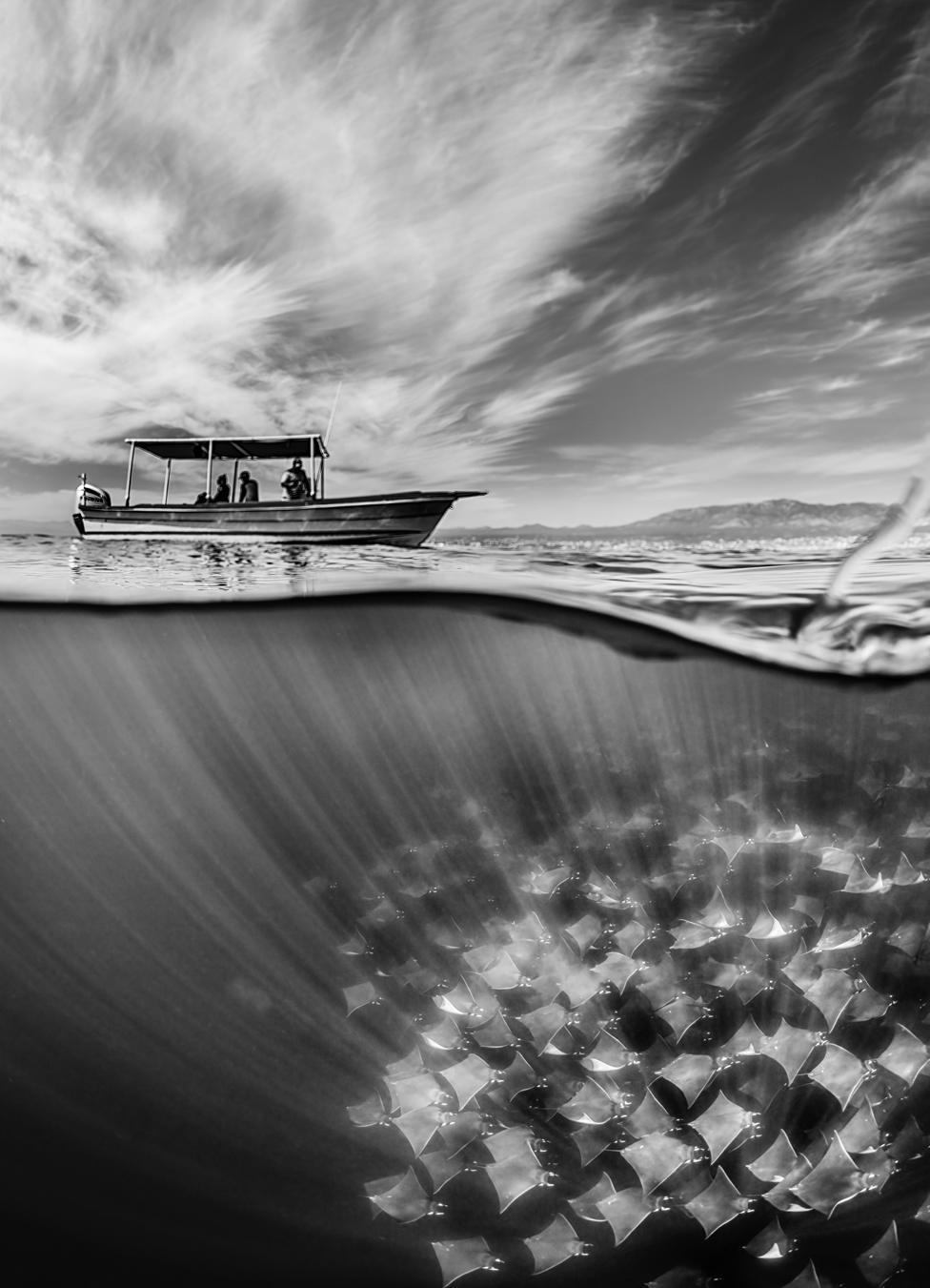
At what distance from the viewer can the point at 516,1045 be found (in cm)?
283

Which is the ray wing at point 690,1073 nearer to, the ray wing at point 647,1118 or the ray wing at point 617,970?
the ray wing at point 647,1118

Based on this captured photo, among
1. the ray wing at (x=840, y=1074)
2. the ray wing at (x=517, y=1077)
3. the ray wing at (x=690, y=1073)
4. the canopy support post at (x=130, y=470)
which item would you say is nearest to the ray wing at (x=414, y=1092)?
the ray wing at (x=517, y=1077)

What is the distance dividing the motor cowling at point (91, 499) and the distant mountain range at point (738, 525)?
2554 millimetres

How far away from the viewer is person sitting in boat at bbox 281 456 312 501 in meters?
5.37

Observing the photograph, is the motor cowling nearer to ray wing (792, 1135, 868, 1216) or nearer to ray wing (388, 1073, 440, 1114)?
ray wing (388, 1073, 440, 1114)

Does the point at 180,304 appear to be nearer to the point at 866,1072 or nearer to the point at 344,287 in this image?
the point at 344,287

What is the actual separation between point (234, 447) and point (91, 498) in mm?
1326

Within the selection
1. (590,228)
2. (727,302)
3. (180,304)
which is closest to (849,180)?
(727,302)

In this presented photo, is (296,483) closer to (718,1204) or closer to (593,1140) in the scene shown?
(593,1140)

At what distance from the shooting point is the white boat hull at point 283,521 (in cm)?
552

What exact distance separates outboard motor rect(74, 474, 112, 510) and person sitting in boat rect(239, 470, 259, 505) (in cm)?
96

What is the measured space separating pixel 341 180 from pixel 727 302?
229 centimetres

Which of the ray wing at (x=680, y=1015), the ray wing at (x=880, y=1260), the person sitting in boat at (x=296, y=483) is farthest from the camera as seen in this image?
the person sitting in boat at (x=296, y=483)

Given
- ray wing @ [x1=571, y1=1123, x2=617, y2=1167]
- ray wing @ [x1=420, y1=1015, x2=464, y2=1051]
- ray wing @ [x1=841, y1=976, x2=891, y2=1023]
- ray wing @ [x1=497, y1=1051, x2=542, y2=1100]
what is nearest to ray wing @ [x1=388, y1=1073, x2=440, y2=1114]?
ray wing @ [x1=420, y1=1015, x2=464, y2=1051]
